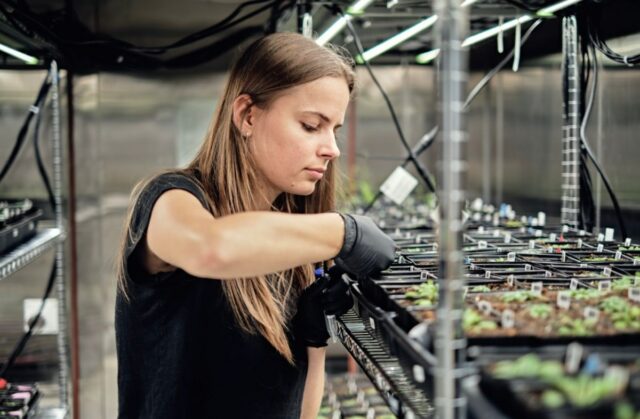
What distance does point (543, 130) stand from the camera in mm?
A: 3316

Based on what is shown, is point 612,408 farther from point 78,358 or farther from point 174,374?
point 78,358

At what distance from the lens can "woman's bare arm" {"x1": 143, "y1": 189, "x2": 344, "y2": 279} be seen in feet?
4.24

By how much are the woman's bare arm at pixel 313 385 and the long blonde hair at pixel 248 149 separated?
202 mm

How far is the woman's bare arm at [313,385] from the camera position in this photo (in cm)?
202

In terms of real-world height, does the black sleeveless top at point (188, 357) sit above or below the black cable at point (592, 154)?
below

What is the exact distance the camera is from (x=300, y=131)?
164 cm

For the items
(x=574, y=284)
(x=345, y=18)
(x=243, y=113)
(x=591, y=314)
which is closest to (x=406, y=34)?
(x=345, y=18)

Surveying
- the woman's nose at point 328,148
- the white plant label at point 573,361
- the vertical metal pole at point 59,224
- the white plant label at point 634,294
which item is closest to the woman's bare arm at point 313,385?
the woman's nose at point 328,148

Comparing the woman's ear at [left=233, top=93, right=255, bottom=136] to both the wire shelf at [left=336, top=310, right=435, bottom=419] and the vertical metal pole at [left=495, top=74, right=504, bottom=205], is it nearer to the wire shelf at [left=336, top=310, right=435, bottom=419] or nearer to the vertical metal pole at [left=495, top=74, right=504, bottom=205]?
the wire shelf at [left=336, top=310, right=435, bottom=419]

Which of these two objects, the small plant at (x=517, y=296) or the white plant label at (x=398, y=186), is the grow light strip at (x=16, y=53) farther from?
the small plant at (x=517, y=296)

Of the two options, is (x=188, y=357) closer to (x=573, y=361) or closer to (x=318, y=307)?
(x=318, y=307)

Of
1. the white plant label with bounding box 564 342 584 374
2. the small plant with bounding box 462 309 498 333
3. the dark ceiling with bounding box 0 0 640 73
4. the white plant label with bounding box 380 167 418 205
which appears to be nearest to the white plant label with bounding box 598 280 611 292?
the small plant with bounding box 462 309 498 333

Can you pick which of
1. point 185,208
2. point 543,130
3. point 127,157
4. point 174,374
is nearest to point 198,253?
point 185,208

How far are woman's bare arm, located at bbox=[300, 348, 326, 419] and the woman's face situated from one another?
0.52 meters
